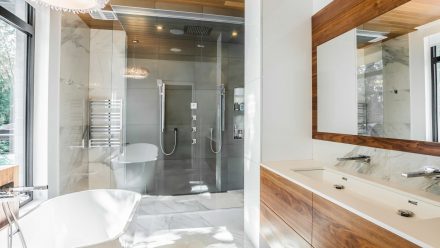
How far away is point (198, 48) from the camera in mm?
3812

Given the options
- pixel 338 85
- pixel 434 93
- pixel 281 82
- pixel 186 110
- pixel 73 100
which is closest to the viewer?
pixel 434 93

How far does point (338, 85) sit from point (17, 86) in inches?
121

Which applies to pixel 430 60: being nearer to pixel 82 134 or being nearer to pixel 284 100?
pixel 284 100

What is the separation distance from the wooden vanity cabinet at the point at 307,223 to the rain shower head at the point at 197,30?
2.48 meters

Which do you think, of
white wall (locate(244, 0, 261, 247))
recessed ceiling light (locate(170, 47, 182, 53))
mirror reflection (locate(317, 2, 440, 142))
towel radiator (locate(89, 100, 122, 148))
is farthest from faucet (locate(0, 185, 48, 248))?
recessed ceiling light (locate(170, 47, 182, 53))

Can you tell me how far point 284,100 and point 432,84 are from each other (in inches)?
43.4

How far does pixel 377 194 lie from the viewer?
4.66ft

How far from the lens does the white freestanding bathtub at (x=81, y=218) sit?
1.96m

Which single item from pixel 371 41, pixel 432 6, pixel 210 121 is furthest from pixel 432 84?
pixel 210 121

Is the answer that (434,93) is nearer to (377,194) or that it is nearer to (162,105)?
(377,194)

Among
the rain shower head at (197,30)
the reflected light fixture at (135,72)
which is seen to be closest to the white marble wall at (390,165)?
the rain shower head at (197,30)

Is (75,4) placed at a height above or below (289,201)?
above

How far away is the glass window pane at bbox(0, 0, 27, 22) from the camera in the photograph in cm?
218

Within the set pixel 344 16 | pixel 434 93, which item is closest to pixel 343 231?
pixel 434 93
